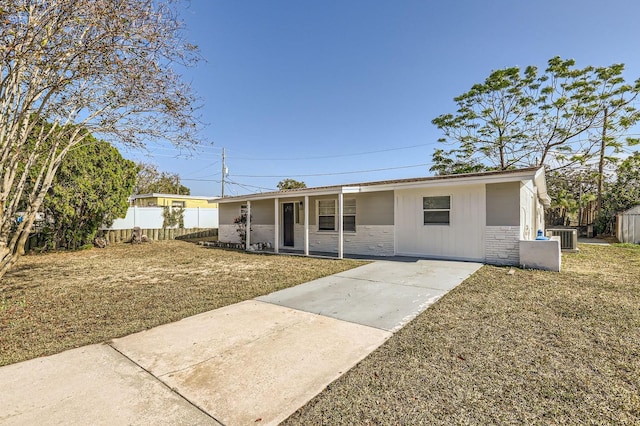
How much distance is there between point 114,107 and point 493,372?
692 cm

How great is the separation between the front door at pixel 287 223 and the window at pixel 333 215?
1754mm

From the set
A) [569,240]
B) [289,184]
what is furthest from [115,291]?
[289,184]

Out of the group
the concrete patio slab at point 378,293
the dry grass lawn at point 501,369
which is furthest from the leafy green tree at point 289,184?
the dry grass lawn at point 501,369

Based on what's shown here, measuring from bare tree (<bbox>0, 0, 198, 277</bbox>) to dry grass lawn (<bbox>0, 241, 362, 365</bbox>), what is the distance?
1.28 meters

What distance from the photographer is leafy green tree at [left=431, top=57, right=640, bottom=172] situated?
53.2ft

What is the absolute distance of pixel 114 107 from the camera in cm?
548

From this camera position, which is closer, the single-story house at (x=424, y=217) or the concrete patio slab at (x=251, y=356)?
the concrete patio slab at (x=251, y=356)

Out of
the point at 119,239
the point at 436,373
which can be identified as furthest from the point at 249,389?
Answer: the point at 119,239

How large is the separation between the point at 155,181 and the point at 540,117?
125ft

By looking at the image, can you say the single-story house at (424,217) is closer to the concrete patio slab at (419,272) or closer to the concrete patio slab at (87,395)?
the concrete patio slab at (419,272)

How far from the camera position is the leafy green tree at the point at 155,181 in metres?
33.9

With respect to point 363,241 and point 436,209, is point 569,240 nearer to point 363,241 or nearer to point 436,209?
point 436,209

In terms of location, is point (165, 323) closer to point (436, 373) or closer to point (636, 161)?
point (436, 373)

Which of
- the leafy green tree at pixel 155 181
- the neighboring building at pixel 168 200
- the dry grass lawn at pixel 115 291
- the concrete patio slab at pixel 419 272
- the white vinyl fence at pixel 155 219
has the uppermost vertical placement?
the leafy green tree at pixel 155 181
